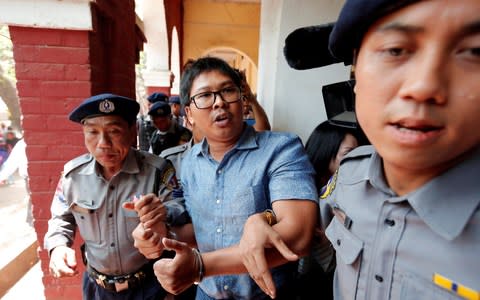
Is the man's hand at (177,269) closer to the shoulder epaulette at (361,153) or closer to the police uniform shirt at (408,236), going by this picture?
the police uniform shirt at (408,236)

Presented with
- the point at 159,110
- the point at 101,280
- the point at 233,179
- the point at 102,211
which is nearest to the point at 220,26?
the point at 159,110

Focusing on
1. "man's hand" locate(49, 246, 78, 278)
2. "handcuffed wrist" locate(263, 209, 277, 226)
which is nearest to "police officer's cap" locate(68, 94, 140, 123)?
"man's hand" locate(49, 246, 78, 278)

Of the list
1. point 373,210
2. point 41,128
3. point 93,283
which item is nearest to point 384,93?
point 373,210

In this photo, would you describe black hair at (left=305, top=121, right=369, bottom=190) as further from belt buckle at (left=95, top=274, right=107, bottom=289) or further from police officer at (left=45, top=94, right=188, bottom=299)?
belt buckle at (left=95, top=274, right=107, bottom=289)

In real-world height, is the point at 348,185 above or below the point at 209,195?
above

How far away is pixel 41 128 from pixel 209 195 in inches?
61.5

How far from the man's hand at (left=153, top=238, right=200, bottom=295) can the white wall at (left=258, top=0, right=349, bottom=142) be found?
164 centimetres

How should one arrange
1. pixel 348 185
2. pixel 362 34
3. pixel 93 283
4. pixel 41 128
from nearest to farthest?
1. pixel 362 34
2. pixel 348 185
3. pixel 93 283
4. pixel 41 128

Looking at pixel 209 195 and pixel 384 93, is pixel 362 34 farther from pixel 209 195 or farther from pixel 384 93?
pixel 209 195

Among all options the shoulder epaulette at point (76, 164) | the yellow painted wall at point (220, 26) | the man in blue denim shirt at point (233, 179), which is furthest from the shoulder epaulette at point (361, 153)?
the yellow painted wall at point (220, 26)

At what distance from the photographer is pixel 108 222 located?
1.57 m

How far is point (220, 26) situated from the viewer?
9.17 metres

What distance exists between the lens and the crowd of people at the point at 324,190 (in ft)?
1.55

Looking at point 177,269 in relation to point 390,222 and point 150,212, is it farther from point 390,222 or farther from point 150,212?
point 390,222
